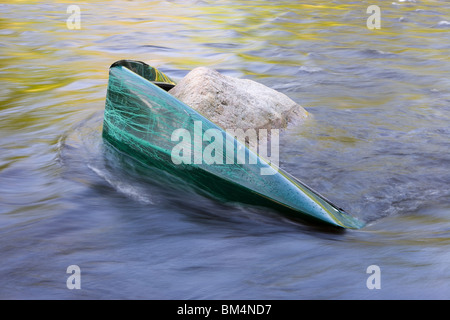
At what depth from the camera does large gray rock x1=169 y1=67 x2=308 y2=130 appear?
4.26m

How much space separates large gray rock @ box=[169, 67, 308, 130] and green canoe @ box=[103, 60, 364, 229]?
54cm

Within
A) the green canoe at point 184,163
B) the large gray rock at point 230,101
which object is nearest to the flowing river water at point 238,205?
the green canoe at point 184,163

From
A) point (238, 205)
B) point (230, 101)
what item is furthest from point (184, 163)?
point (230, 101)

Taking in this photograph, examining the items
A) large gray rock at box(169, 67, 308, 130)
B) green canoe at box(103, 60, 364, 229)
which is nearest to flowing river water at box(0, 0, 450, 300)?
green canoe at box(103, 60, 364, 229)

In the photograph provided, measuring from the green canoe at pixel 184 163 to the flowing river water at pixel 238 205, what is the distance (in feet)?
0.28

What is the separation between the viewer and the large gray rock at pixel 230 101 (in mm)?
4262

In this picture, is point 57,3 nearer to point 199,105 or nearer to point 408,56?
point 408,56

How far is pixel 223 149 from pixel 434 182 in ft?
4.84

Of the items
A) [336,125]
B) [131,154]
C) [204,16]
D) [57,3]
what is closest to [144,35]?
[204,16]

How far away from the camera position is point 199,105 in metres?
4.21

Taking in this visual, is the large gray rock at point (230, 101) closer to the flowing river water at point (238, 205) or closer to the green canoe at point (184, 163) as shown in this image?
the flowing river water at point (238, 205)

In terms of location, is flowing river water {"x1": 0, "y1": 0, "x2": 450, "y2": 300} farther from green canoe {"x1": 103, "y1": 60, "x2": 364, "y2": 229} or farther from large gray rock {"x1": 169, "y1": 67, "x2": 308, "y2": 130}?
large gray rock {"x1": 169, "y1": 67, "x2": 308, "y2": 130}

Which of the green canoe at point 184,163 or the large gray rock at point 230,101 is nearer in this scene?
the green canoe at point 184,163

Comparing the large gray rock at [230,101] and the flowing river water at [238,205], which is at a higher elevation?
the large gray rock at [230,101]
